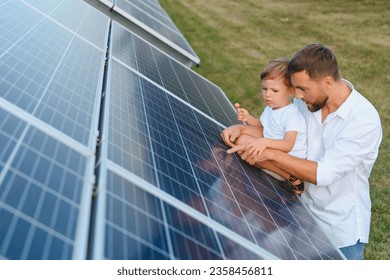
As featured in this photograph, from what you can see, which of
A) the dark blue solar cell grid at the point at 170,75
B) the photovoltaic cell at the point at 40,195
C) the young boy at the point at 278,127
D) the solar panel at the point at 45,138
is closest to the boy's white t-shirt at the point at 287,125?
the young boy at the point at 278,127

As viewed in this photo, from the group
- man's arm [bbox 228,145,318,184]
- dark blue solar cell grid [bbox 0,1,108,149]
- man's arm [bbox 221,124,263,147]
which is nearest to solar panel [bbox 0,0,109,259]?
dark blue solar cell grid [bbox 0,1,108,149]

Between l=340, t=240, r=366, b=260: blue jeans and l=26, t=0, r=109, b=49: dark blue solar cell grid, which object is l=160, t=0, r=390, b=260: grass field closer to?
l=340, t=240, r=366, b=260: blue jeans

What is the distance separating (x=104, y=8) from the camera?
9961mm

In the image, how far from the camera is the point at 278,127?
5.00 m

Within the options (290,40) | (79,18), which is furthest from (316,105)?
(290,40)

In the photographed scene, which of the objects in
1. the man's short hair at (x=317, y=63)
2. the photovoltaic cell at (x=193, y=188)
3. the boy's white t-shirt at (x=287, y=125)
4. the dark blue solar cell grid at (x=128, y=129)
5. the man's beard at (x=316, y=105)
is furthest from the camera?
the boy's white t-shirt at (x=287, y=125)

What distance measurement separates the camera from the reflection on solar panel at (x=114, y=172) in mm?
2432

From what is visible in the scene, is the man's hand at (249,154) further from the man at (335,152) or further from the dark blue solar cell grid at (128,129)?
the dark blue solar cell grid at (128,129)

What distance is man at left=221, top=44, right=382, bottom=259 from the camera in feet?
13.6

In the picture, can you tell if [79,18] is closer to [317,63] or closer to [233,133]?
[233,133]

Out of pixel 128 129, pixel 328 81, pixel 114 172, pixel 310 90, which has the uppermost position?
pixel 328 81

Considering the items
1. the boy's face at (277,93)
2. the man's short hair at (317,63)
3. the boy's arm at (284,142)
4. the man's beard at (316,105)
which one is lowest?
the boy's arm at (284,142)

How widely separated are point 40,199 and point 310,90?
260 centimetres
